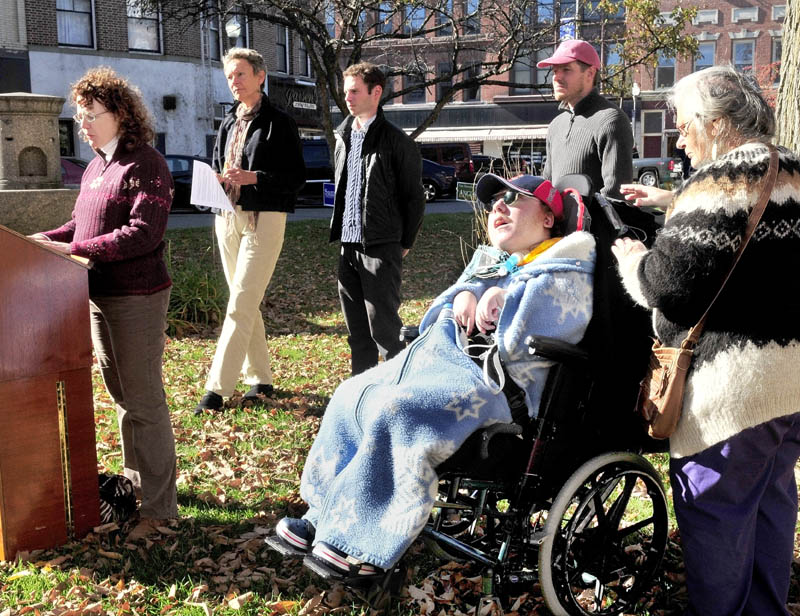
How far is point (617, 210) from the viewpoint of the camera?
3467mm

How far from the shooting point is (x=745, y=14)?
1852 inches

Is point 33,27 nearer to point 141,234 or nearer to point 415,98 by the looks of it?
point 415,98

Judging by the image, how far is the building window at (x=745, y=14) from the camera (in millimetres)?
46725

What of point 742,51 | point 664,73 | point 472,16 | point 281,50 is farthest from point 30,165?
point 742,51

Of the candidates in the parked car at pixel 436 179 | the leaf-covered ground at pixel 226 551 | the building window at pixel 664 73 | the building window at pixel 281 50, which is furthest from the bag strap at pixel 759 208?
the building window at pixel 664 73

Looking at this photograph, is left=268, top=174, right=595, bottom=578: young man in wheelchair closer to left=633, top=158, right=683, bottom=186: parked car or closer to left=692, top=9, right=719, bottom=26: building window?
left=633, top=158, right=683, bottom=186: parked car

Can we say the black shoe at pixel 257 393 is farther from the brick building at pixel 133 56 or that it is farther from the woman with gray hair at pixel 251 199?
the brick building at pixel 133 56

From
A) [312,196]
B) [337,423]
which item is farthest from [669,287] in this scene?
[312,196]

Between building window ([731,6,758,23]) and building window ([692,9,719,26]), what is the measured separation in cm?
87

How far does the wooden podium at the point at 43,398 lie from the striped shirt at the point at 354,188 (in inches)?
78.7

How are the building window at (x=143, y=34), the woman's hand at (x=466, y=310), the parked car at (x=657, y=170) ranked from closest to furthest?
the woman's hand at (x=466, y=310), the building window at (x=143, y=34), the parked car at (x=657, y=170)

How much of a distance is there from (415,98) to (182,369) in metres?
39.1

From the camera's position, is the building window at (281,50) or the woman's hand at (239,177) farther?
the building window at (281,50)

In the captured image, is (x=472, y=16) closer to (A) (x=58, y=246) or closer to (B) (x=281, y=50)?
(A) (x=58, y=246)
